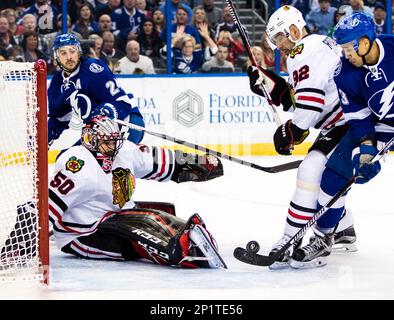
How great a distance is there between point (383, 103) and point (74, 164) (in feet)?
4.41

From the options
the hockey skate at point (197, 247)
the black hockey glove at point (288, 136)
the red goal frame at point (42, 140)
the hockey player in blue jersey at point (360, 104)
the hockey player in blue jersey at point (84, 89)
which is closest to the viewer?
the red goal frame at point (42, 140)

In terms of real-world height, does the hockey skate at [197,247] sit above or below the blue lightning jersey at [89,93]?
below

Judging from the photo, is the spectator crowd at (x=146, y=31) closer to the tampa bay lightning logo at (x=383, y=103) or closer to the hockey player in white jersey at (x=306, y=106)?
the hockey player in white jersey at (x=306, y=106)

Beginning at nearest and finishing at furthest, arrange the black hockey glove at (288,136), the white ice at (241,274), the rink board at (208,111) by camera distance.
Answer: the white ice at (241,274) < the black hockey glove at (288,136) < the rink board at (208,111)

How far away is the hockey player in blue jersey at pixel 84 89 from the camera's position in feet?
18.4

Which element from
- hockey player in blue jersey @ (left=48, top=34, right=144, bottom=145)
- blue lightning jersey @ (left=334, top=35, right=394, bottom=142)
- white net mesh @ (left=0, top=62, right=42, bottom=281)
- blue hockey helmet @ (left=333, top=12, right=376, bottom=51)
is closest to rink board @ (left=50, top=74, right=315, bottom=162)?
hockey player in blue jersey @ (left=48, top=34, right=144, bottom=145)

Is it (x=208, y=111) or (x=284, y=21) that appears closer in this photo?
(x=284, y=21)

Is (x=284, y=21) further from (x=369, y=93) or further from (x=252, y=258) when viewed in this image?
(x=252, y=258)

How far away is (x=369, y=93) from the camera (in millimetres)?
4613

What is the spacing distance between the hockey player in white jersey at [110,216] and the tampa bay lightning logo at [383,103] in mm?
882

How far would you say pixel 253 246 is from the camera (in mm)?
4906

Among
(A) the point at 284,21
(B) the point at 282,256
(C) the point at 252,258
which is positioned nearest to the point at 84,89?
(A) the point at 284,21

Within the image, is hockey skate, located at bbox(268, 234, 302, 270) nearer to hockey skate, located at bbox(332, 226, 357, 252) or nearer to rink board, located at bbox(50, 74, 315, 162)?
hockey skate, located at bbox(332, 226, 357, 252)

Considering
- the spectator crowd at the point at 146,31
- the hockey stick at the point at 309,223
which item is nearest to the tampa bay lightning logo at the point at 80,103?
the hockey stick at the point at 309,223
